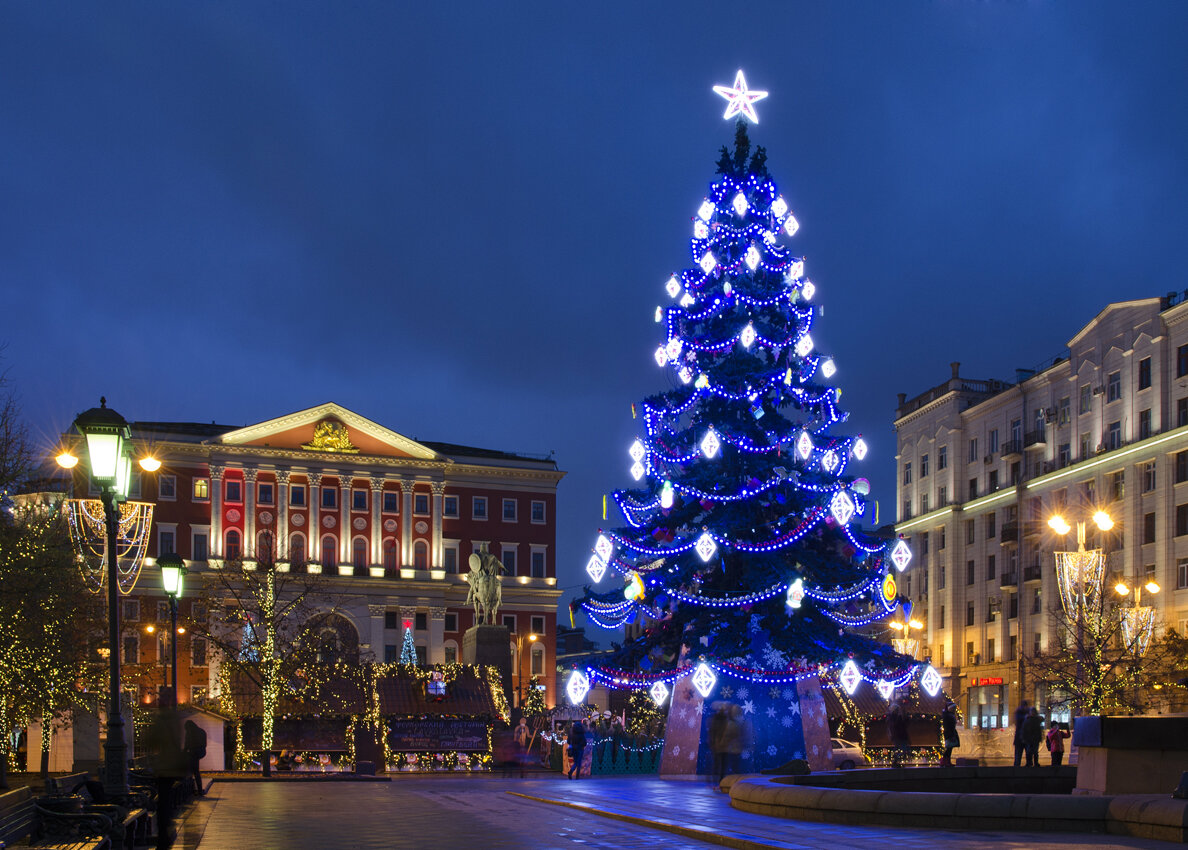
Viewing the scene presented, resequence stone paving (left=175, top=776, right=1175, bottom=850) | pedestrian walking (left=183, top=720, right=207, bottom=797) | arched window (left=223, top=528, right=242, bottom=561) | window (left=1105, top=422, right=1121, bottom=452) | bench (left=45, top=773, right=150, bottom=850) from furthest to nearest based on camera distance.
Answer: arched window (left=223, top=528, right=242, bottom=561), window (left=1105, top=422, right=1121, bottom=452), pedestrian walking (left=183, top=720, right=207, bottom=797), stone paving (left=175, top=776, right=1175, bottom=850), bench (left=45, top=773, right=150, bottom=850)

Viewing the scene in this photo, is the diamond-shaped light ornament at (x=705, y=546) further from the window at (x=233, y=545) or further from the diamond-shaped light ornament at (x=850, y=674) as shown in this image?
the window at (x=233, y=545)

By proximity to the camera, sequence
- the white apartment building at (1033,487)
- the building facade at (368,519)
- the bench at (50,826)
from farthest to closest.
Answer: the building facade at (368,519)
the white apartment building at (1033,487)
the bench at (50,826)

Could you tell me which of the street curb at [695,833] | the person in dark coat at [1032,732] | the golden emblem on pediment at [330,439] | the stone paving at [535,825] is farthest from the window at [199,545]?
the street curb at [695,833]

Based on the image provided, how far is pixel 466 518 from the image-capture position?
92.5 meters

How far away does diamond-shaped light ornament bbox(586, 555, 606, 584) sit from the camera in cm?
3050

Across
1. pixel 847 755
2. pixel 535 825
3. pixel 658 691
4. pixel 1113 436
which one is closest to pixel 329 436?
pixel 1113 436

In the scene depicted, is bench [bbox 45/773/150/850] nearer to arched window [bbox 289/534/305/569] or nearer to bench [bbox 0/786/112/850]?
bench [bbox 0/786/112/850]

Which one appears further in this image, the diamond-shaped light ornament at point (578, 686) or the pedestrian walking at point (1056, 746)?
the pedestrian walking at point (1056, 746)

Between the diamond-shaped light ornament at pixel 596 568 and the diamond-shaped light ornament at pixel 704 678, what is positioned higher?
the diamond-shaped light ornament at pixel 596 568

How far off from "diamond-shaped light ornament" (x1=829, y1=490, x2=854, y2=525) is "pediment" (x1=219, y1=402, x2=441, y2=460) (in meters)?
63.4

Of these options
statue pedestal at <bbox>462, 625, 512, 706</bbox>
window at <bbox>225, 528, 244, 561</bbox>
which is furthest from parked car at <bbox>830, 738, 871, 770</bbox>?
window at <bbox>225, 528, 244, 561</bbox>

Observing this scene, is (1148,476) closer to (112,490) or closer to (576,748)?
(576,748)

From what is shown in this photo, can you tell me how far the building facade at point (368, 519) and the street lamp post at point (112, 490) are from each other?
67.5 meters

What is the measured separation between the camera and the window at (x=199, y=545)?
85.1m
